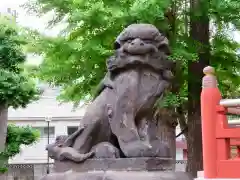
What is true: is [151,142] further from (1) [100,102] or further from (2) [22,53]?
(2) [22,53]

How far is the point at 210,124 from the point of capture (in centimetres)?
664

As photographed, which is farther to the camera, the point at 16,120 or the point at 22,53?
the point at 16,120

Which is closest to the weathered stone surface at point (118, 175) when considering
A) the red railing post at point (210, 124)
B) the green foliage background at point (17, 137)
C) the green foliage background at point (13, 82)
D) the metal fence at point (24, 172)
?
the red railing post at point (210, 124)

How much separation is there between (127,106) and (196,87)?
6.09 metres

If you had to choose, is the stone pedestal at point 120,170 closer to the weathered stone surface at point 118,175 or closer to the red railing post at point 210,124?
the weathered stone surface at point 118,175

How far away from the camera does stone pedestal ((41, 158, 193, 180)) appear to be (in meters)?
4.51

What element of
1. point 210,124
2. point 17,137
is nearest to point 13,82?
point 17,137

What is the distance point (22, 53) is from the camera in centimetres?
1155

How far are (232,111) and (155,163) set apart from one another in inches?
111

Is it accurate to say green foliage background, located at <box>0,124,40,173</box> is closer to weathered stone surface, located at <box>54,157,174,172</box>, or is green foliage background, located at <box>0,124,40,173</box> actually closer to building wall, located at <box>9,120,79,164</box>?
weathered stone surface, located at <box>54,157,174,172</box>

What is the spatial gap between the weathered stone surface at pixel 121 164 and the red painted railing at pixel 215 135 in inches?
76.1

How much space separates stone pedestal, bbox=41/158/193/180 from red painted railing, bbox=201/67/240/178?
1.86m

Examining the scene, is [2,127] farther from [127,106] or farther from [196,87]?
[127,106]

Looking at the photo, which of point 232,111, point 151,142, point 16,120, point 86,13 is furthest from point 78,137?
point 16,120
